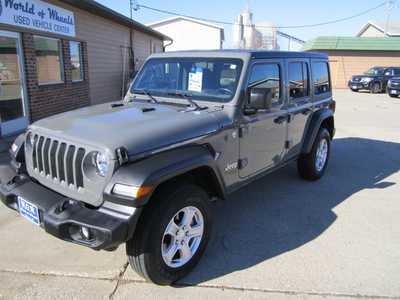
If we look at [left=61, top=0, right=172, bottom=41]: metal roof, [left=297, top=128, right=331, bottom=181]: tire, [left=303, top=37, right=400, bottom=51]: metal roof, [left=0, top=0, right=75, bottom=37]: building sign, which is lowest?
[left=297, top=128, right=331, bottom=181]: tire

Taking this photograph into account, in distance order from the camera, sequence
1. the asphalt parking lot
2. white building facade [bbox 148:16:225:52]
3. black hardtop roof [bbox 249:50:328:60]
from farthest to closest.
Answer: white building facade [bbox 148:16:225:52] → black hardtop roof [bbox 249:50:328:60] → the asphalt parking lot

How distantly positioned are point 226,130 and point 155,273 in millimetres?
1446

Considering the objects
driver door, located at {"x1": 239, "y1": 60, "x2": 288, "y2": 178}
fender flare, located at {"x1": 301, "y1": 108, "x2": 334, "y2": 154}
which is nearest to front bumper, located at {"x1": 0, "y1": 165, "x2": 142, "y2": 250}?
driver door, located at {"x1": 239, "y1": 60, "x2": 288, "y2": 178}

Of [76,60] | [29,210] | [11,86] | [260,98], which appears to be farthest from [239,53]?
[76,60]

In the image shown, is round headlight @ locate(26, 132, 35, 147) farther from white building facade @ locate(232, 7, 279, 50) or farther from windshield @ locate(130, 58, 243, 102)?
white building facade @ locate(232, 7, 279, 50)

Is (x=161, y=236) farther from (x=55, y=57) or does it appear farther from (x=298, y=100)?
(x=55, y=57)

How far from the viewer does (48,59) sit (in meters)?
9.27

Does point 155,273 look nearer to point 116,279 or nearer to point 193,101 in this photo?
point 116,279

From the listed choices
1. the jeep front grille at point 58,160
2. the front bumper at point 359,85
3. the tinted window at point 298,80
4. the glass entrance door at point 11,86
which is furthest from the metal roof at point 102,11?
the front bumper at point 359,85

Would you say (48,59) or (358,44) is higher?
(358,44)

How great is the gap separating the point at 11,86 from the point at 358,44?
93.5ft

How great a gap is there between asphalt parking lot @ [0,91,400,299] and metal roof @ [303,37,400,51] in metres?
27.0

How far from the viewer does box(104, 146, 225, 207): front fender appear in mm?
2459

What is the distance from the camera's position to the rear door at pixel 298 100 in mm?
4555
